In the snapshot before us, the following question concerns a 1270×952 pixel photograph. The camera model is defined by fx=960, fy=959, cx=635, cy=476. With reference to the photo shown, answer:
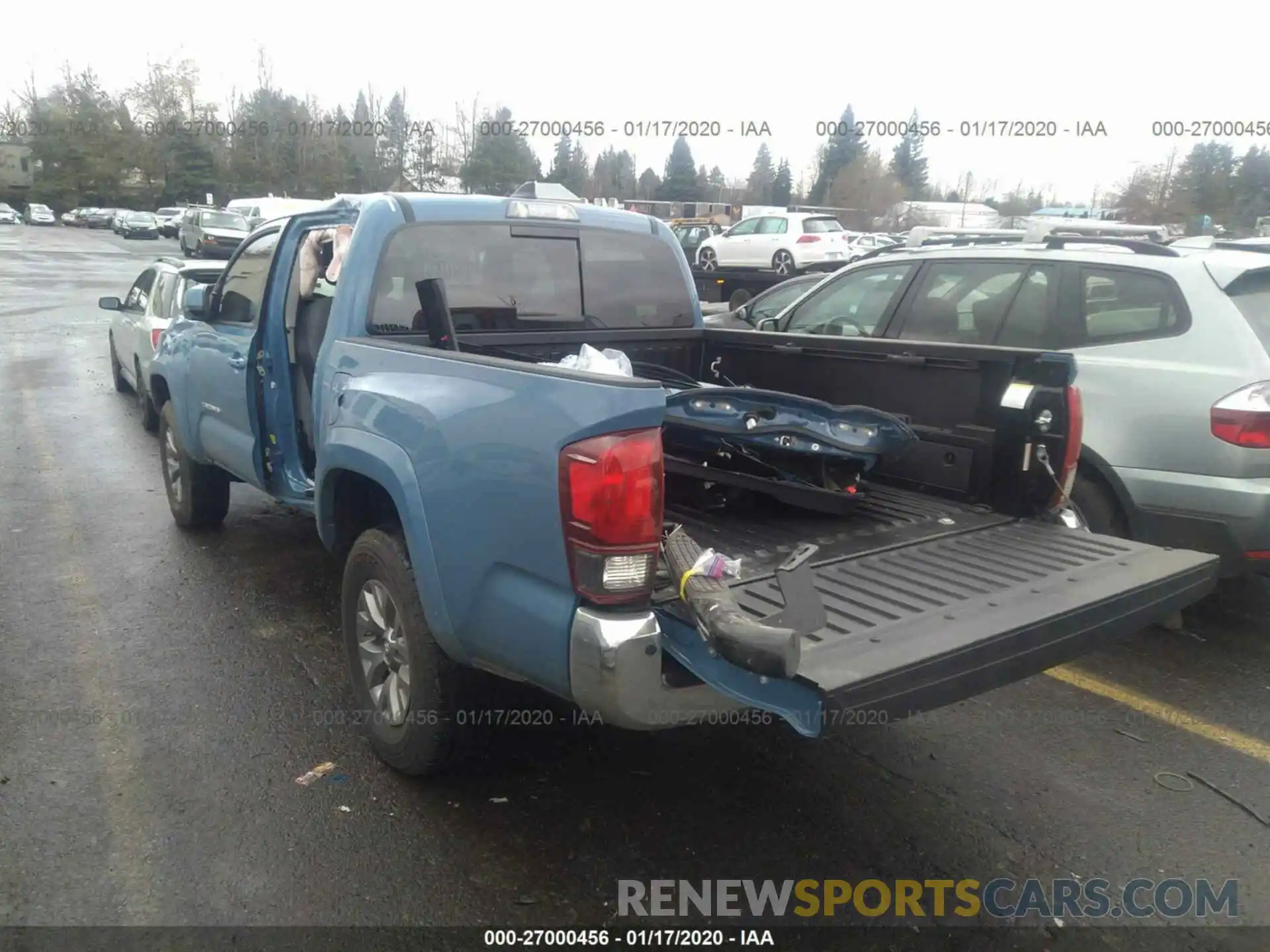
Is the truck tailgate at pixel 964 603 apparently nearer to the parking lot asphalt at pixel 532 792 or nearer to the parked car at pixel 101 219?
the parking lot asphalt at pixel 532 792

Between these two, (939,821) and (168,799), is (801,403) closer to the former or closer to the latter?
(939,821)

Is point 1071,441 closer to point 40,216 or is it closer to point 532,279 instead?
point 532,279

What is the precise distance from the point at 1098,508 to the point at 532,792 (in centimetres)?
318

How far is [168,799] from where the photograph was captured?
3248 mm

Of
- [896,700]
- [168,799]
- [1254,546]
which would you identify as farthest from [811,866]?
[1254,546]

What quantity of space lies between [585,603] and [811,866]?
120 cm

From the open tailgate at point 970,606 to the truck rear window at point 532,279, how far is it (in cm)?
199

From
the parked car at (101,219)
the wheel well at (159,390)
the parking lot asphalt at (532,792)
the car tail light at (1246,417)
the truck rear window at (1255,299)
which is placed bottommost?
the parked car at (101,219)

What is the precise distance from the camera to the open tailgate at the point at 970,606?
235cm

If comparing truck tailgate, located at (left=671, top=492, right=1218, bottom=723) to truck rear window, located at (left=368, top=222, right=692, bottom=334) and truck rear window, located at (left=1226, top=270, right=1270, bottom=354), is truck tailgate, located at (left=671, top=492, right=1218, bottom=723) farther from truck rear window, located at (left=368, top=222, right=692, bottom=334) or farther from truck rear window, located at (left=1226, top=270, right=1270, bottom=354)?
truck rear window, located at (left=1226, top=270, right=1270, bottom=354)

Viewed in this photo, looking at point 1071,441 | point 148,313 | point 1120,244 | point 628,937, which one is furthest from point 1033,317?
point 148,313

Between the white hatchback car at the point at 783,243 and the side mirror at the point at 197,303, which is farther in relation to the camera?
the white hatchback car at the point at 783,243

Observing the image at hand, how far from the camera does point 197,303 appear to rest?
5.38 meters

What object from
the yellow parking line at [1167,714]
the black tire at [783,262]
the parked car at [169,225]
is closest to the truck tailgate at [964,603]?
the yellow parking line at [1167,714]
